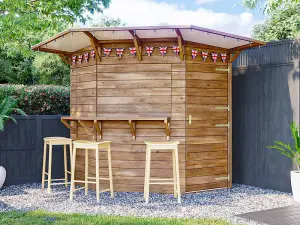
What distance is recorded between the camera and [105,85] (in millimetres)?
6266

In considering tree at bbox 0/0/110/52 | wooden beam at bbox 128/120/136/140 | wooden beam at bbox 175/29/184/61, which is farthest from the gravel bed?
tree at bbox 0/0/110/52

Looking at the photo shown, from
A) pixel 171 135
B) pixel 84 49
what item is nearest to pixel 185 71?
pixel 171 135

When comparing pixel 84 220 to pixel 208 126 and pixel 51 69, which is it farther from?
pixel 51 69

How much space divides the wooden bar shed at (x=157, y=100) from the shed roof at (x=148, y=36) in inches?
0.6

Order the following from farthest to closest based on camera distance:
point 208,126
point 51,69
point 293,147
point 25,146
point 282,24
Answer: point 51,69 → point 282,24 → point 25,146 → point 208,126 → point 293,147

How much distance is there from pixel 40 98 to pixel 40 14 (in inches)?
82.0

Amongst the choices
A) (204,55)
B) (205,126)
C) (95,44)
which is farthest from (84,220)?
(204,55)

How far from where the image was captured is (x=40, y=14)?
8.64 meters

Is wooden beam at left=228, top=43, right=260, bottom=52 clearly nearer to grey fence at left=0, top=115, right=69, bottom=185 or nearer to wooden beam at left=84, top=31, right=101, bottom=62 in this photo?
wooden beam at left=84, top=31, right=101, bottom=62

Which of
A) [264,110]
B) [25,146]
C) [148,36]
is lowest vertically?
[25,146]

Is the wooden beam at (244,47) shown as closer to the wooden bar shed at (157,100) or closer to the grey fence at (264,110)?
the wooden bar shed at (157,100)

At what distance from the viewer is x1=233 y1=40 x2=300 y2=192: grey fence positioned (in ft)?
20.1

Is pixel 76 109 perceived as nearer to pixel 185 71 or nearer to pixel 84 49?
pixel 84 49

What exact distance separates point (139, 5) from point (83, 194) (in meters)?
41.1
